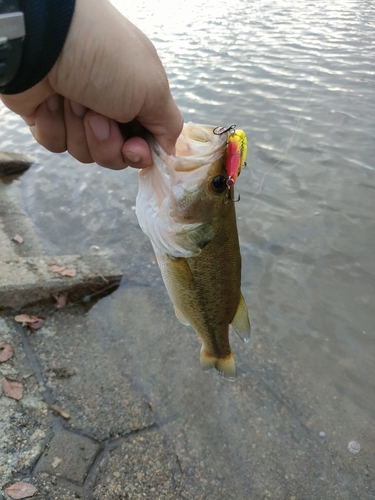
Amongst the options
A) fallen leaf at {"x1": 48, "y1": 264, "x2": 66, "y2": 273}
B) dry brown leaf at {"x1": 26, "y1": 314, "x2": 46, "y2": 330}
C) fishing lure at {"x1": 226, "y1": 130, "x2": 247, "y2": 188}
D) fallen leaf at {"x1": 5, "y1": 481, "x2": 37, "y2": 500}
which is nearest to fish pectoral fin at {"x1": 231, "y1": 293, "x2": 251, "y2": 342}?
fishing lure at {"x1": 226, "y1": 130, "x2": 247, "y2": 188}

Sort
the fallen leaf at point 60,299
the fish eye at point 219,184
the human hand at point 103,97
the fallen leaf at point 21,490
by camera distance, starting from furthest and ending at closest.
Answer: the fallen leaf at point 60,299, the fallen leaf at point 21,490, the fish eye at point 219,184, the human hand at point 103,97

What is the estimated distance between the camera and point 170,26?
15.3 metres

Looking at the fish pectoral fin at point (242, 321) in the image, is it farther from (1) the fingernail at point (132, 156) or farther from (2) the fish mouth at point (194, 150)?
(1) the fingernail at point (132, 156)

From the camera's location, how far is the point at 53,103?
1.93 meters

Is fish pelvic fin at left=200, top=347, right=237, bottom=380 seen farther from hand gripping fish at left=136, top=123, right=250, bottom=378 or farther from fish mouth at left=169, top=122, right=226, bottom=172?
fish mouth at left=169, top=122, right=226, bottom=172

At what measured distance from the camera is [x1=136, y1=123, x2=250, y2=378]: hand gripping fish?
6.42 feet

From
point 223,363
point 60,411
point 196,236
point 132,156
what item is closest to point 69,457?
point 60,411

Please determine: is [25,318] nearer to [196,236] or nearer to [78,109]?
[196,236]

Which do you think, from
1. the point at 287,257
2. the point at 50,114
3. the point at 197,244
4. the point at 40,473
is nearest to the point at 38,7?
the point at 50,114

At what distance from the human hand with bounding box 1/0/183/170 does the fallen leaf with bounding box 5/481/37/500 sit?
1.95m

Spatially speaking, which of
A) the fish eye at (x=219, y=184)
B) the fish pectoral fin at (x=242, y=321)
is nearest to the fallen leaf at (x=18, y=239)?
the fish pectoral fin at (x=242, y=321)

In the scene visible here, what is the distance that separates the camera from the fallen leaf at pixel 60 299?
404cm

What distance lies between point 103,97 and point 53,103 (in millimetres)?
412

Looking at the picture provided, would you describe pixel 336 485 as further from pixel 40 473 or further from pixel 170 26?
pixel 170 26
